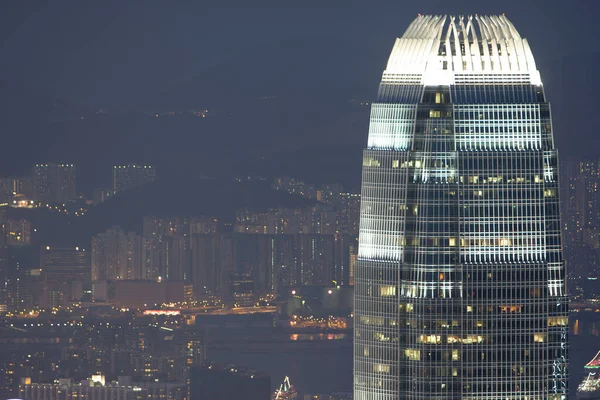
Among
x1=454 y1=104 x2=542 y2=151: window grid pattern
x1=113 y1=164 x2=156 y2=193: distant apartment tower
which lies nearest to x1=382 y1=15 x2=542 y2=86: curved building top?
x1=454 y1=104 x2=542 y2=151: window grid pattern

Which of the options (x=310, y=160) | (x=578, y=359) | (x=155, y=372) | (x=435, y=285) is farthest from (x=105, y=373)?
(x=435, y=285)

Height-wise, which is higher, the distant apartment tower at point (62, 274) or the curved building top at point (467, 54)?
the curved building top at point (467, 54)

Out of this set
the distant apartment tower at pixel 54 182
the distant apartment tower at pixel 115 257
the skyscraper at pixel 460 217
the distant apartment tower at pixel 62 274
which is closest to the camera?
the skyscraper at pixel 460 217

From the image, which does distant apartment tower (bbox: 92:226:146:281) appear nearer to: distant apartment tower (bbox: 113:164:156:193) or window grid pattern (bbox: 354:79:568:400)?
distant apartment tower (bbox: 113:164:156:193)

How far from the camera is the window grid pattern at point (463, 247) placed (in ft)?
83.8

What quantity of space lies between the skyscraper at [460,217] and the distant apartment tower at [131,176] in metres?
51.3

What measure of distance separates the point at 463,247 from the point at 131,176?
52.7 meters

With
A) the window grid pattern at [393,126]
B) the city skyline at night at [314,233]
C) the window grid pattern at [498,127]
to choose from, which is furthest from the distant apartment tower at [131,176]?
the window grid pattern at [498,127]

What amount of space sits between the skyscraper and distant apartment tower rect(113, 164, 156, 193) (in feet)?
168

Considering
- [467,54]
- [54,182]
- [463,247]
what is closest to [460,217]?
[463,247]

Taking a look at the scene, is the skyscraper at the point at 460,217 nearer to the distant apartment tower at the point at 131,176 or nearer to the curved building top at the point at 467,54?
the curved building top at the point at 467,54

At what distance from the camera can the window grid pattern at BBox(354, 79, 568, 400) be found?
2555 cm

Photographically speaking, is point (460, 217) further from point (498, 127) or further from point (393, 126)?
point (393, 126)

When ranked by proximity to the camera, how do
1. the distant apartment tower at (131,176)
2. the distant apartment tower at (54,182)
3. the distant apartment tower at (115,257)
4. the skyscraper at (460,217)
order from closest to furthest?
the skyscraper at (460,217) < the distant apartment tower at (54,182) < the distant apartment tower at (131,176) < the distant apartment tower at (115,257)
